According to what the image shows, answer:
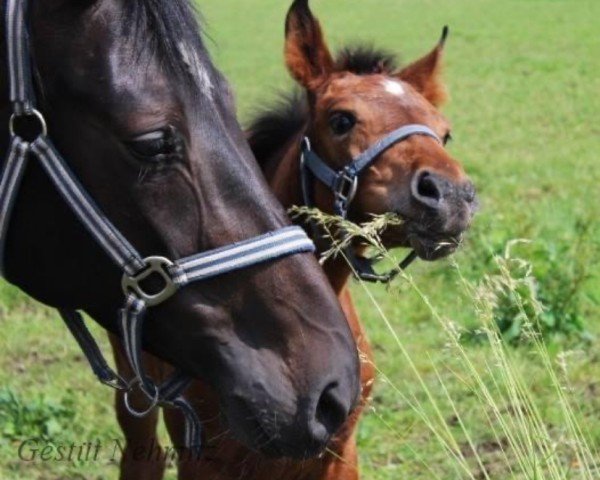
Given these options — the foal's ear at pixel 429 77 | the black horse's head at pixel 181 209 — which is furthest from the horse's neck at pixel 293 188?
the black horse's head at pixel 181 209

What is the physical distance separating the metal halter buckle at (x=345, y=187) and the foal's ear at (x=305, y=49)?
564 millimetres

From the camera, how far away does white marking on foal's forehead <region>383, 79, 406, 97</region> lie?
4.22 metres

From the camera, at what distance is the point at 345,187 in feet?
13.2

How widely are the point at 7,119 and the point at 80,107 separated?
173 millimetres

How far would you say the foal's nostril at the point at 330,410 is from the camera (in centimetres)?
224

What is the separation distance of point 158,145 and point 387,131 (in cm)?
186

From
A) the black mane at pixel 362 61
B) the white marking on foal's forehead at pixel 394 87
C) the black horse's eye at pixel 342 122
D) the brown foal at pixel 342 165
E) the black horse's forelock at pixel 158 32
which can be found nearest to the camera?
the black horse's forelock at pixel 158 32

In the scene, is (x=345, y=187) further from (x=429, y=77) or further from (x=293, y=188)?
(x=429, y=77)

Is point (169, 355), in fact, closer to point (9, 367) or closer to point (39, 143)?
point (39, 143)

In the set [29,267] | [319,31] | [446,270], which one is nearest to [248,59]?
[446,270]

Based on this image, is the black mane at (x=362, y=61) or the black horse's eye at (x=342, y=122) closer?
the black horse's eye at (x=342, y=122)

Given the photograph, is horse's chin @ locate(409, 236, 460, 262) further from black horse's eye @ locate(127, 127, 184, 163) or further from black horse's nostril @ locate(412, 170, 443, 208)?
black horse's eye @ locate(127, 127, 184, 163)

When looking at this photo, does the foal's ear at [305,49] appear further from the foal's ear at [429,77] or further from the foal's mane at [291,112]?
the foal's ear at [429,77]

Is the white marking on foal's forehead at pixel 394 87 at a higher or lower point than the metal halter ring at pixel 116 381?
lower
